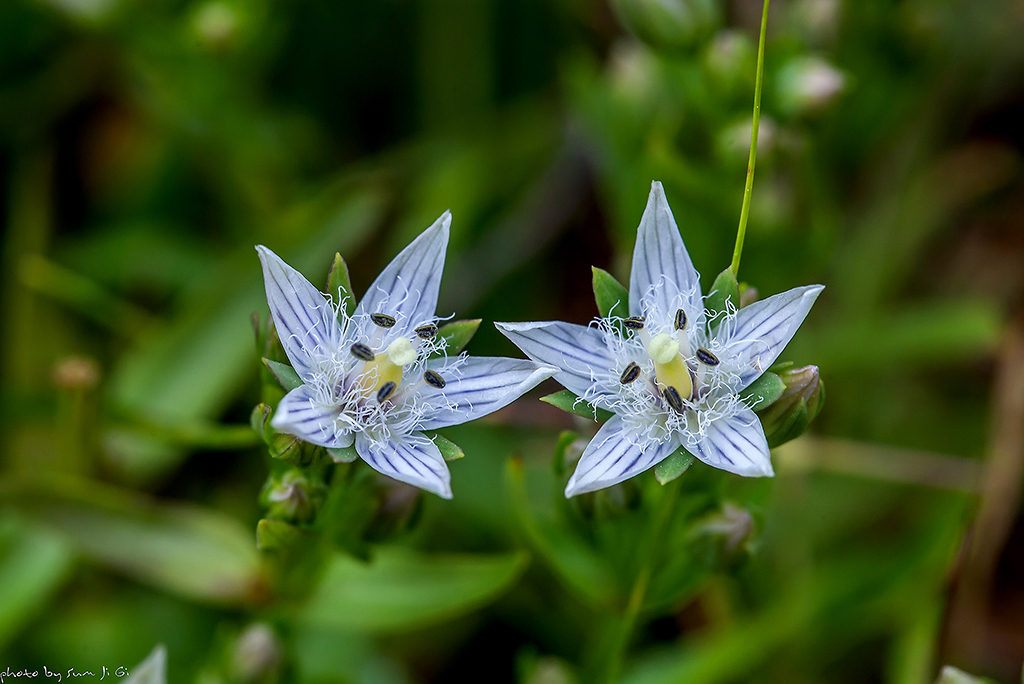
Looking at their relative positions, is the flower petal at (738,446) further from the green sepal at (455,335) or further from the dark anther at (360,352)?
the dark anther at (360,352)

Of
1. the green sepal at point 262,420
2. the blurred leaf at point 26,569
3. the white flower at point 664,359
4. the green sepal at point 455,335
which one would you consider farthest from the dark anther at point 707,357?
the blurred leaf at point 26,569

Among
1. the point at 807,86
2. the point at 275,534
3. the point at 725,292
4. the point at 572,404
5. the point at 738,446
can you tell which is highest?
the point at 807,86

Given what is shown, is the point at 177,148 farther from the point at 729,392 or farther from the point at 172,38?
the point at 729,392

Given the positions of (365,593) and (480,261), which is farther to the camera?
(480,261)

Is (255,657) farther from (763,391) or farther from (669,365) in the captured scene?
(763,391)

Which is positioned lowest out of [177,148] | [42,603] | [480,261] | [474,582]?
[474,582]

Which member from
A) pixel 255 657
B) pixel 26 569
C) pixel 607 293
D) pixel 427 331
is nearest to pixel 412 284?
pixel 427 331

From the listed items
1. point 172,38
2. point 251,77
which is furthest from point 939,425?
point 172,38
